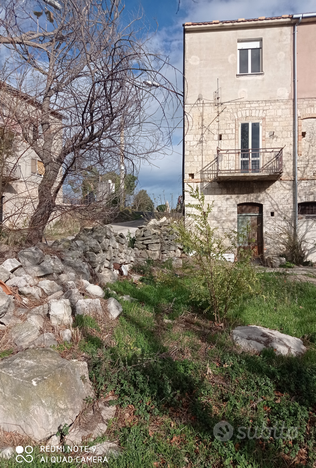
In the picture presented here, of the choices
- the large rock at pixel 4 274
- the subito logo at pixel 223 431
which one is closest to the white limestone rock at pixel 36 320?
the large rock at pixel 4 274

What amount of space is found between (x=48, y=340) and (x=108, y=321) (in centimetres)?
99

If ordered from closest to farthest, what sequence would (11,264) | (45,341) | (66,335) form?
(45,341), (66,335), (11,264)

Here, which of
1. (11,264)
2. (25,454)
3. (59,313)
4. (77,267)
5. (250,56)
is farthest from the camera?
(250,56)

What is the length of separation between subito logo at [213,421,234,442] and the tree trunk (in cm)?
419

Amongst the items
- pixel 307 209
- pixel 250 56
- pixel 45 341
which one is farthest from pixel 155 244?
pixel 250 56

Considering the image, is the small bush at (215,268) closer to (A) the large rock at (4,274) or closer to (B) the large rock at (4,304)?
(B) the large rock at (4,304)

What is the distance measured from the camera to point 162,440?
104 inches

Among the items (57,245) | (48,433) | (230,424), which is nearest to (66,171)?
(57,245)

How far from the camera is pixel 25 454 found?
2.42 m

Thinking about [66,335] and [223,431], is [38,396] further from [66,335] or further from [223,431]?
[223,431]

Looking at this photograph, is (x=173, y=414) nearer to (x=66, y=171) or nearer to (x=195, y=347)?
(x=195, y=347)

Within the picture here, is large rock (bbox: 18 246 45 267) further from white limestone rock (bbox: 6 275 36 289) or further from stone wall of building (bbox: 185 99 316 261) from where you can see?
stone wall of building (bbox: 185 99 316 261)

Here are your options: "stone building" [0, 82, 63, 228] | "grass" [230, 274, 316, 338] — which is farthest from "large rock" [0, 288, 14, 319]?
"grass" [230, 274, 316, 338]

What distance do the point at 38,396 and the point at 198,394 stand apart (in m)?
1.55
